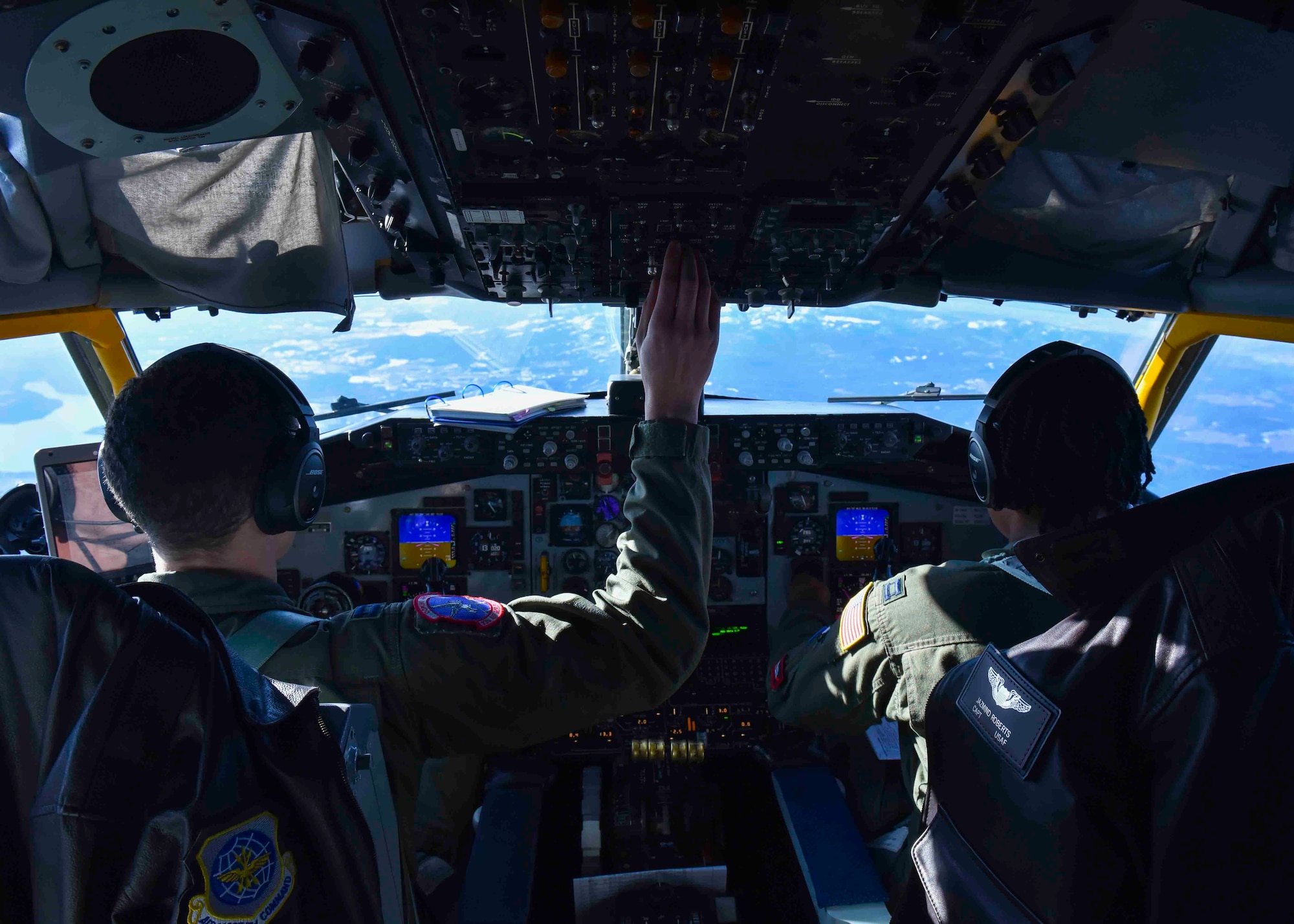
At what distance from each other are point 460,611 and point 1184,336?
2.82 metres

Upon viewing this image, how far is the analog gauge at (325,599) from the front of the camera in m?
2.71

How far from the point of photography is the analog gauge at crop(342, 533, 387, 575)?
2.88 meters

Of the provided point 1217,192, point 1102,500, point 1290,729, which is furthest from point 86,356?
point 1217,192

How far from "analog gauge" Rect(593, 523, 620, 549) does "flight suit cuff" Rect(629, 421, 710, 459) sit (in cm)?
173

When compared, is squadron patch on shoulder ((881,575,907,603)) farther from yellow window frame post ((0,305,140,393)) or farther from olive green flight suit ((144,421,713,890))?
yellow window frame post ((0,305,140,393))

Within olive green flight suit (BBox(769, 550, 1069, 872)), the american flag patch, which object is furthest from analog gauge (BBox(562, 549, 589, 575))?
the american flag patch

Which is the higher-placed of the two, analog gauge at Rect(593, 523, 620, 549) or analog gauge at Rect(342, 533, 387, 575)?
analog gauge at Rect(593, 523, 620, 549)

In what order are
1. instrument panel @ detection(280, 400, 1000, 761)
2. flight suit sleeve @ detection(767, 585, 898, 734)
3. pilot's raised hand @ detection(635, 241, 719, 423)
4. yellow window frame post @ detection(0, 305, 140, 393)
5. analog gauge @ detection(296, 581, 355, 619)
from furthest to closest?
instrument panel @ detection(280, 400, 1000, 761) → analog gauge @ detection(296, 581, 355, 619) → yellow window frame post @ detection(0, 305, 140, 393) → flight suit sleeve @ detection(767, 585, 898, 734) → pilot's raised hand @ detection(635, 241, 719, 423)

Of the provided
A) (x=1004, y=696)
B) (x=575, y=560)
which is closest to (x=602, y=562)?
(x=575, y=560)

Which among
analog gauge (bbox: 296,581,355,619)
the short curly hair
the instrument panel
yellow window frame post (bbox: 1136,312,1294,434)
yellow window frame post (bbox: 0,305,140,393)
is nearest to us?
the short curly hair

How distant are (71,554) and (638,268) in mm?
1624

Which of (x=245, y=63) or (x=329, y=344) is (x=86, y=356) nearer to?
(x=329, y=344)

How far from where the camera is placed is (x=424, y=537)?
2.89 m

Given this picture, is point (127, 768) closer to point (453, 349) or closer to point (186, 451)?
point (186, 451)
